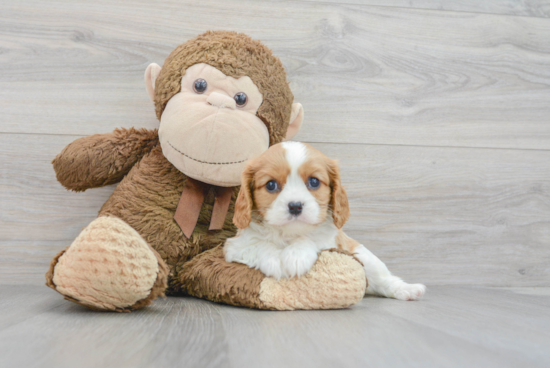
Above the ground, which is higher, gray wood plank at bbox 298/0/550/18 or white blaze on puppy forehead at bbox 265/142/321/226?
gray wood plank at bbox 298/0/550/18

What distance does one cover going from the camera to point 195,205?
1063 mm

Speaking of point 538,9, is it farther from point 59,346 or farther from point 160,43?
point 59,346

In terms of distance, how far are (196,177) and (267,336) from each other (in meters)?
0.45

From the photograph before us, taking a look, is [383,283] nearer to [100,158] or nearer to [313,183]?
[313,183]

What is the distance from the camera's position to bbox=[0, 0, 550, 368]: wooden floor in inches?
49.5

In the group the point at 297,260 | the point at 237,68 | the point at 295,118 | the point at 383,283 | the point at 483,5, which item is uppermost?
the point at 483,5

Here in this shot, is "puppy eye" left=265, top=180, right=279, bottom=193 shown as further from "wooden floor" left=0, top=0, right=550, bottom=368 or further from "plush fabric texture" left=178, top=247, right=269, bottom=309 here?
"wooden floor" left=0, top=0, right=550, bottom=368

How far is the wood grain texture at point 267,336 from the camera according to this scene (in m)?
0.58

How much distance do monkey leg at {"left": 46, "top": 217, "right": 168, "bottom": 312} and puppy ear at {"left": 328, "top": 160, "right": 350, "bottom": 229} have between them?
1.26 ft

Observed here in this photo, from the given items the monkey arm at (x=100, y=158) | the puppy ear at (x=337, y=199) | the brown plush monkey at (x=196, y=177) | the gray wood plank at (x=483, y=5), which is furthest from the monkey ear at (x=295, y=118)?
the gray wood plank at (x=483, y=5)

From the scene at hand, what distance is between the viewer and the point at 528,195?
1.46 metres

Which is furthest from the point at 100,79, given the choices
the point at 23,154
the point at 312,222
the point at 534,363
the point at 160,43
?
the point at 534,363

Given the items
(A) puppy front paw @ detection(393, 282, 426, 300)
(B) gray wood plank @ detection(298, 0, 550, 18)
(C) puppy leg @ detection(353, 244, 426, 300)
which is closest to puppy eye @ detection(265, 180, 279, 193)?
(C) puppy leg @ detection(353, 244, 426, 300)

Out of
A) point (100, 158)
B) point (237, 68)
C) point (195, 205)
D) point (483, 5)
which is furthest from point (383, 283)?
point (483, 5)
